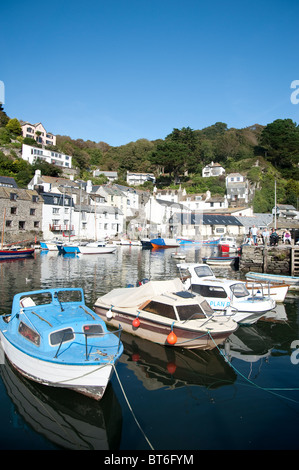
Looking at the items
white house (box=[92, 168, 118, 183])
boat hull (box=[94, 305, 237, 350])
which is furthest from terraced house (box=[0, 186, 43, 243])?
boat hull (box=[94, 305, 237, 350])

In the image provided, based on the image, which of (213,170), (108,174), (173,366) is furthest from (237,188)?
(173,366)

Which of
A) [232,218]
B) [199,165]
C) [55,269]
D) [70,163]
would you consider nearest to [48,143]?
[70,163]

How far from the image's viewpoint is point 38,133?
111 metres

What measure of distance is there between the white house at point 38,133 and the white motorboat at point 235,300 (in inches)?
4194

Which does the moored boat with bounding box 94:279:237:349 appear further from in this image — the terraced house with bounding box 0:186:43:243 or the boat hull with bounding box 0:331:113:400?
the terraced house with bounding box 0:186:43:243

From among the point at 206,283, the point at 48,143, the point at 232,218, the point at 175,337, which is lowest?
the point at 175,337

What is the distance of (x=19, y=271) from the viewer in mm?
34219

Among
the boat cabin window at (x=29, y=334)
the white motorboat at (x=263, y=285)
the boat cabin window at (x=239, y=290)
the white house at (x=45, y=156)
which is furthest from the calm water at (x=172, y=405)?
the white house at (x=45, y=156)

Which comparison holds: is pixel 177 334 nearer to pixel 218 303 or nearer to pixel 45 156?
pixel 218 303

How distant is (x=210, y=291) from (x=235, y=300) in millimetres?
1465

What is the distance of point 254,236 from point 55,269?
27.3 metres

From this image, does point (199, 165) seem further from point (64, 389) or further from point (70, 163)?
point (64, 389)
